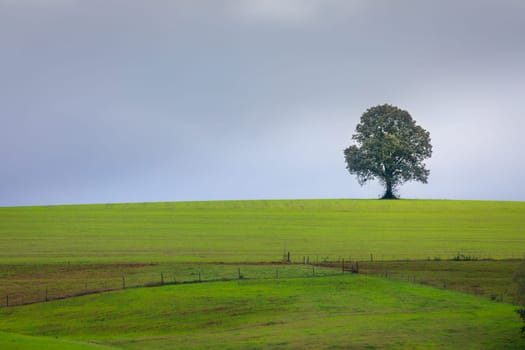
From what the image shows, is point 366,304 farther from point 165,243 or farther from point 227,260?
point 165,243

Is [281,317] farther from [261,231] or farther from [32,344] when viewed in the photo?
[261,231]

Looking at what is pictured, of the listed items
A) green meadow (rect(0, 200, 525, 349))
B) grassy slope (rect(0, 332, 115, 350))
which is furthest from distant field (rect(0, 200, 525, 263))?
grassy slope (rect(0, 332, 115, 350))

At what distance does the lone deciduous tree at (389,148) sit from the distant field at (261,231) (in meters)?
5.34

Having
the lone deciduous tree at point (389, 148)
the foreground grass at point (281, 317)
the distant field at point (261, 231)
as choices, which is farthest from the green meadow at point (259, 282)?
the lone deciduous tree at point (389, 148)

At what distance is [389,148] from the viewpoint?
384 feet

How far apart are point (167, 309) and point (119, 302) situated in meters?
3.92

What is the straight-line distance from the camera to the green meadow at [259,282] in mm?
40344

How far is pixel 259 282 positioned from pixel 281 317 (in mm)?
9645

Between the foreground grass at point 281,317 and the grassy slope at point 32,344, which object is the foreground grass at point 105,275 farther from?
the grassy slope at point 32,344

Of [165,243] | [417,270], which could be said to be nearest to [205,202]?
[165,243]

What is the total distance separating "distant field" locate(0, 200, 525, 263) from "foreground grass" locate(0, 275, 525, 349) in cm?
1574

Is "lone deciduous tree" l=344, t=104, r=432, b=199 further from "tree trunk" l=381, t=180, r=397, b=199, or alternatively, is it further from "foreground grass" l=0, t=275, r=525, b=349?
"foreground grass" l=0, t=275, r=525, b=349

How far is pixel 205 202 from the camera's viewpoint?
121562 millimetres

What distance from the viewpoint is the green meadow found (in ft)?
132
